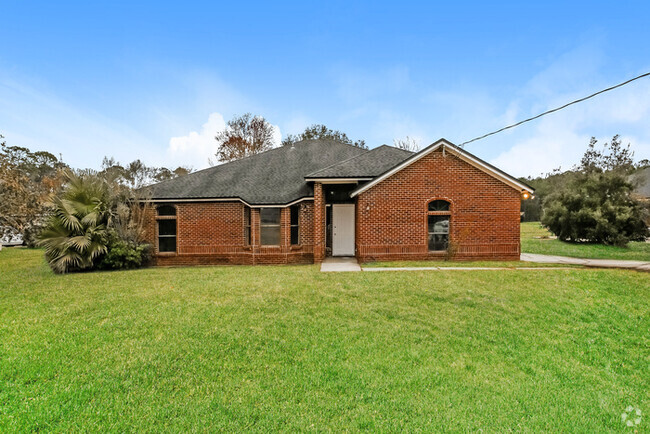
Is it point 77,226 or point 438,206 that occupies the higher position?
point 438,206

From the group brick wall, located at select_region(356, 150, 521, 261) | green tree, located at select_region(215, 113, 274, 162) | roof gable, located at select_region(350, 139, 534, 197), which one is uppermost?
green tree, located at select_region(215, 113, 274, 162)

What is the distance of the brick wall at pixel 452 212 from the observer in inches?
457

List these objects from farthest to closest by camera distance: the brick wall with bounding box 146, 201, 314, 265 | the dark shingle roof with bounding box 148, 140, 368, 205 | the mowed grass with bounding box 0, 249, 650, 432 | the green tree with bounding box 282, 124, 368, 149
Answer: the green tree with bounding box 282, 124, 368, 149, the dark shingle roof with bounding box 148, 140, 368, 205, the brick wall with bounding box 146, 201, 314, 265, the mowed grass with bounding box 0, 249, 650, 432

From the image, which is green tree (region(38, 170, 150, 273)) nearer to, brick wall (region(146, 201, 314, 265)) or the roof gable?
brick wall (region(146, 201, 314, 265))

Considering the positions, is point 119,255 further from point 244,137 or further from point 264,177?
point 244,137

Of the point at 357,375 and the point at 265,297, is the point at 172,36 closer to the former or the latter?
the point at 265,297

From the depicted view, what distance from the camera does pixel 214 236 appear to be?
44.1 ft

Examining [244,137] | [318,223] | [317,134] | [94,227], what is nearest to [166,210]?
[94,227]

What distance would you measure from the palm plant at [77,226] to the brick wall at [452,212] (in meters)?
10.5

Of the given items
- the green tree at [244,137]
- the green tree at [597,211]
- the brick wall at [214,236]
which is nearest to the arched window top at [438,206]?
the brick wall at [214,236]

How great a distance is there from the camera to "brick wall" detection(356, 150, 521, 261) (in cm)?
1160

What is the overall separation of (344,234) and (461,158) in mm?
6028

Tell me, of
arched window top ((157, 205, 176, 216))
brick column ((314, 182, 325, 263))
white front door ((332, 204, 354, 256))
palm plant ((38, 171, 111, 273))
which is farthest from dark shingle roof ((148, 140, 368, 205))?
palm plant ((38, 171, 111, 273))

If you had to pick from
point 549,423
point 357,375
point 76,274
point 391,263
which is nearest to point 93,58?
point 76,274
